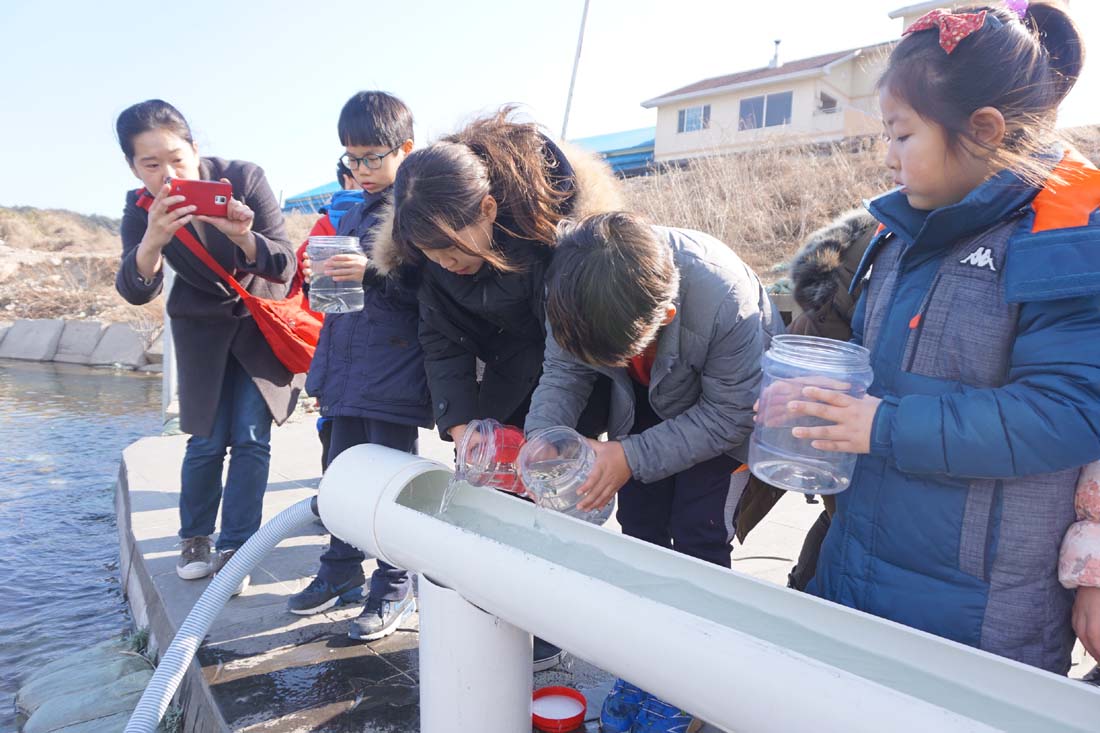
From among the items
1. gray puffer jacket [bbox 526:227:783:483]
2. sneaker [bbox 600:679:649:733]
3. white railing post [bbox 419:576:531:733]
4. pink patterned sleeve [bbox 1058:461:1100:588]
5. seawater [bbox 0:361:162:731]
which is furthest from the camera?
seawater [bbox 0:361:162:731]

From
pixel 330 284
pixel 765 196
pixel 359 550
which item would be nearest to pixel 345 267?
pixel 330 284

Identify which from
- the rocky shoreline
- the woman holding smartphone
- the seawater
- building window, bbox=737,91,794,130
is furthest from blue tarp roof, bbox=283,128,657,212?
the woman holding smartphone

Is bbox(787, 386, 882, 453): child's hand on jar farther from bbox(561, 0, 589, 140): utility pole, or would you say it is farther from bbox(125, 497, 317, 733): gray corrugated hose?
bbox(561, 0, 589, 140): utility pole

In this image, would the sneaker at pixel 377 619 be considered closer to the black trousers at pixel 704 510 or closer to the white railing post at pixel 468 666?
the white railing post at pixel 468 666

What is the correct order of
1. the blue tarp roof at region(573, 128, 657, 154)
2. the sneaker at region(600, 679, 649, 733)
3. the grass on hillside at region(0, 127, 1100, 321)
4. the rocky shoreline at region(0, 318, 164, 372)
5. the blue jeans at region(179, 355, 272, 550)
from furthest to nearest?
the blue tarp roof at region(573, 128, 657, 154) < the rocky shoreline at region(0, 318, 164, 372) < the grass on hillside at region(0, 127, 1100, 321) < the blue jeans at region(179, 355, 272, 550) < the sneaker at region(600, 679, 649, 733)

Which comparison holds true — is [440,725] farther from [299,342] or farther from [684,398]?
[299,342]

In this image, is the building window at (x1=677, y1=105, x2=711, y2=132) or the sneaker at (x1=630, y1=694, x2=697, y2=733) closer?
the sneaker at (x1=630, y1=694, x2=697, y2=733)

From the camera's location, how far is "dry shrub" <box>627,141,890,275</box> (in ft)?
32.6

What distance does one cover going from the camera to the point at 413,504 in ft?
6.33

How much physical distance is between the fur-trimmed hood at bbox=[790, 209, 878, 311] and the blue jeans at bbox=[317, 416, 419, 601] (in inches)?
55.7

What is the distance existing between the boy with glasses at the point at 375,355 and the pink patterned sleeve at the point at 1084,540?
189 centimetres

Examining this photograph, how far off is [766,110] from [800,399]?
88.5 feet

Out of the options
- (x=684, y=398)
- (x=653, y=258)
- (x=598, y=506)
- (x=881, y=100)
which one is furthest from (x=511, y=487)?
(x=881, y=100)

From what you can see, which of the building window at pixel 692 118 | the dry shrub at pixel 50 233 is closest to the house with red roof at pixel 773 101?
the building window at pixel 692 118
